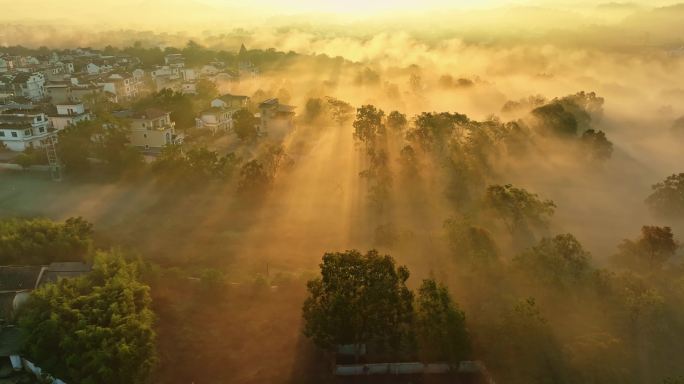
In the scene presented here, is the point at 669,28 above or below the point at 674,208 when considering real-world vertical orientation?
above

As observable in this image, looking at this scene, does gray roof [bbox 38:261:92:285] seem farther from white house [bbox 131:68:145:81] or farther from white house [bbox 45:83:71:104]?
white house [bbox 131:68:145:81]

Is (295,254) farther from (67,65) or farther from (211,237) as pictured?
(67,65)

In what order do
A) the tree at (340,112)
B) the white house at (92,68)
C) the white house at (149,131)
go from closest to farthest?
the white house at (149,131) → the tree at (340,112) → the white house at (92,68)

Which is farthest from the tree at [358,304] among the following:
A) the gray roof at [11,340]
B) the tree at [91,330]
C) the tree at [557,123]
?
the tree at [557,123]

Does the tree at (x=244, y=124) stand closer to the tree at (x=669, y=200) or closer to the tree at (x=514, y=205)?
the tree at (x=514, y=205)

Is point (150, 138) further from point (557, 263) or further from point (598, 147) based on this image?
point (598, 147)

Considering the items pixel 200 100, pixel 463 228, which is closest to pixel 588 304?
pixel 463 228
